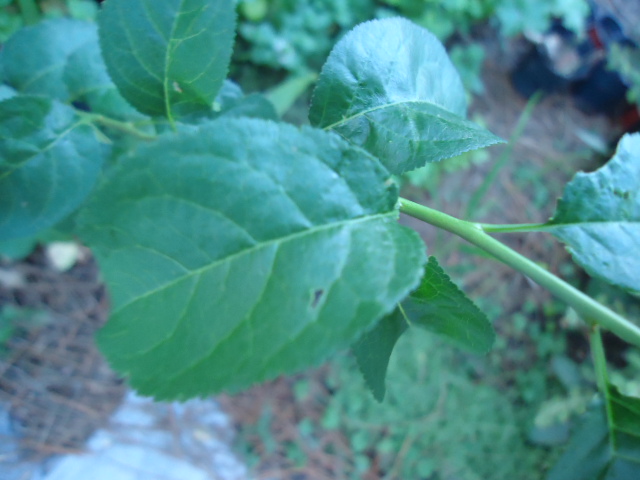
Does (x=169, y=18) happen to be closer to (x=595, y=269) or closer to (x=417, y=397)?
(x=595, y=269)

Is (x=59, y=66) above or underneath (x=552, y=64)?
above

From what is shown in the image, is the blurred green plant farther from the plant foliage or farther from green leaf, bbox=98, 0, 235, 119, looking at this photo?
green leaf, bbox=98, 0, 235, 119

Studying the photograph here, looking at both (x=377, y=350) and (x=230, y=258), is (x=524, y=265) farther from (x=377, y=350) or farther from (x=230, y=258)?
(x=230, y=258)

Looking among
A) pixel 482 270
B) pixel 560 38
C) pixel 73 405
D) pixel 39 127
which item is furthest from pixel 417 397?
pixel 560 38

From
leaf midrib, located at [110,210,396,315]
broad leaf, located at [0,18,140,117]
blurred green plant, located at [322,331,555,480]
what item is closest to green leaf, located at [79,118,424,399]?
leaf midrib, located at [110,210,396,315]

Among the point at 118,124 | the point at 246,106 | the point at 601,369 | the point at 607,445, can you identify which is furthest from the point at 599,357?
the point at 118,124

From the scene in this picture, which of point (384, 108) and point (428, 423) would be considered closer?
point (384, 108)
